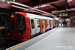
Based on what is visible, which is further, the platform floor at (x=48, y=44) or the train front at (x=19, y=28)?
the train front at (x=19, y=28)

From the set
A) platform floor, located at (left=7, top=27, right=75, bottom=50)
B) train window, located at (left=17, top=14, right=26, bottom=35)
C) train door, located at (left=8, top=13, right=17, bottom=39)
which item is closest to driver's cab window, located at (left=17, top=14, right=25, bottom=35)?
train window, located at (left=17, top=14, right=26, bottom=35)

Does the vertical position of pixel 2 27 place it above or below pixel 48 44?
above

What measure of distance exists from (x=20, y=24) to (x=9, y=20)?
1.28 m

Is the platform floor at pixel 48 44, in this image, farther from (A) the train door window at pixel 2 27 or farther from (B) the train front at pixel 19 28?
(A) the train door window at pixel 2 27

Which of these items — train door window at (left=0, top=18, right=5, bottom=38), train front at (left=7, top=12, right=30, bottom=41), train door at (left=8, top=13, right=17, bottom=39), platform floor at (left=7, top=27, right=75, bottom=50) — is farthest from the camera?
train door window at (left=0, top=18, right=5, bottom=38)

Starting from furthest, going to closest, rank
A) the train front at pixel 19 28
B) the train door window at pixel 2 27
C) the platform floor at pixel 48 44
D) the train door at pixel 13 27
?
the train door window at pixel 2 27 < the train door at pixel 13 27 < the train front at pixel 19 28 < the platform floor at pixel 48 44

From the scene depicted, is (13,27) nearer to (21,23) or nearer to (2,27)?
(21,23)

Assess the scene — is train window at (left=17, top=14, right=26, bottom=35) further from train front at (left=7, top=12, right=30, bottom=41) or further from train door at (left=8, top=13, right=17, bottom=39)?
train door at (left=8, top=13, right=17, bottom=39)

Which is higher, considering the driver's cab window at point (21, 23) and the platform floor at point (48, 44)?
the driver's cab window at point (21, 23)

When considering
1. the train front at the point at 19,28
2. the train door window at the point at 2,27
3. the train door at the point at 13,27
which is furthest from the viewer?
the train door window at the point at 2,27

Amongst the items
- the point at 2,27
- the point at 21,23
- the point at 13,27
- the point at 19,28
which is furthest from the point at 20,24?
the point at 2,27

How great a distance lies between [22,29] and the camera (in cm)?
671

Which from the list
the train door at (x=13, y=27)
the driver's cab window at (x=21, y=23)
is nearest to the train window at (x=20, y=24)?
the driver's cab window at (x=21, y=23)

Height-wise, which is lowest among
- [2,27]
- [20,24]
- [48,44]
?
[48,44]
